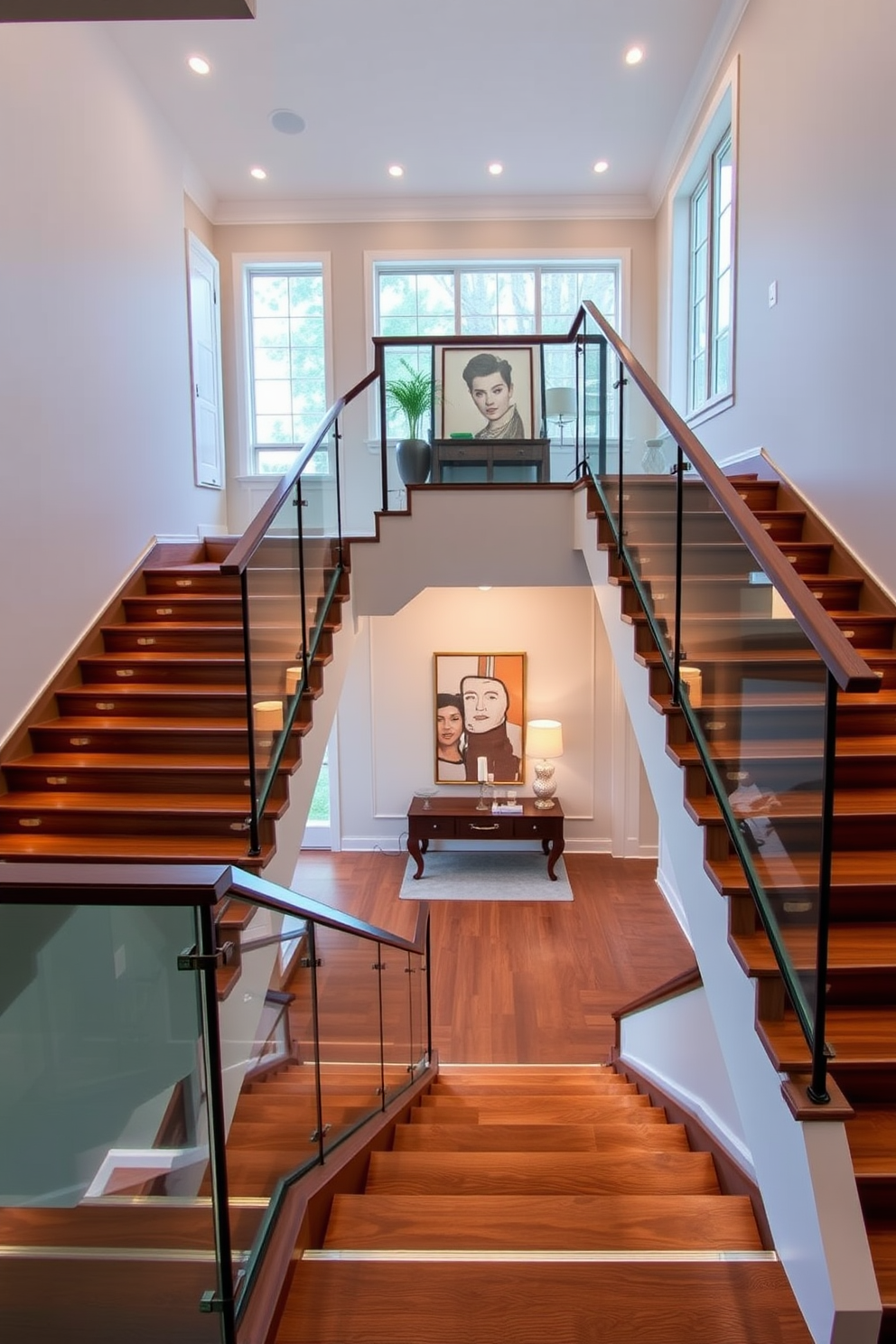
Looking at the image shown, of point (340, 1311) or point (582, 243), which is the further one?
point (582, 243)

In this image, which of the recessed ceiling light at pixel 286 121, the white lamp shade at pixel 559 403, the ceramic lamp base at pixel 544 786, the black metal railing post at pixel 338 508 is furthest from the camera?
the ceramic lamp base at pixel 544 786

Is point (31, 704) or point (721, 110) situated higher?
point (721, 110)

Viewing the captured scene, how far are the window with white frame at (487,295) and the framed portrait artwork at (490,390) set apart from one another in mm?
1994

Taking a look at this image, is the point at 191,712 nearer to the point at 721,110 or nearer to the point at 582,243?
the point at 721,110

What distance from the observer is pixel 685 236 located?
21.2ft

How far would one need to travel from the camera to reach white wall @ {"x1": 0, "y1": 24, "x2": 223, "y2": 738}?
12.5 ft

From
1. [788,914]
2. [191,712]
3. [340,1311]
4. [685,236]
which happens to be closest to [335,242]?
[685,236]

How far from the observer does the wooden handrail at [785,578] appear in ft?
4.82

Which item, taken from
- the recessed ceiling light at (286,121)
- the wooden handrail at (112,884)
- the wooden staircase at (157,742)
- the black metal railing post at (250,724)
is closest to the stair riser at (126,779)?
the wooden staircase at (157,742)

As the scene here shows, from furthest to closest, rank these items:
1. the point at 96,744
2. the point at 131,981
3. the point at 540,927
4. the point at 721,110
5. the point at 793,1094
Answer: the point at 540,927
the point at 721,110
the point at 96,744
the point at 793,1094
the point at 131,981

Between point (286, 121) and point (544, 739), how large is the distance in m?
5.35

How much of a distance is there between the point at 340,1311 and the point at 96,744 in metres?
2.72

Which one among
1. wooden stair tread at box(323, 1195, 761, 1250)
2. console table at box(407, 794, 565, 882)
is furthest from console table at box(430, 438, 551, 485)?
wooden stair tread at box(323, 1195, 761, 1250)

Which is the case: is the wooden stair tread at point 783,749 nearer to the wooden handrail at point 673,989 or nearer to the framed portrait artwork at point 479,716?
the wooden handrail at point 673,989
